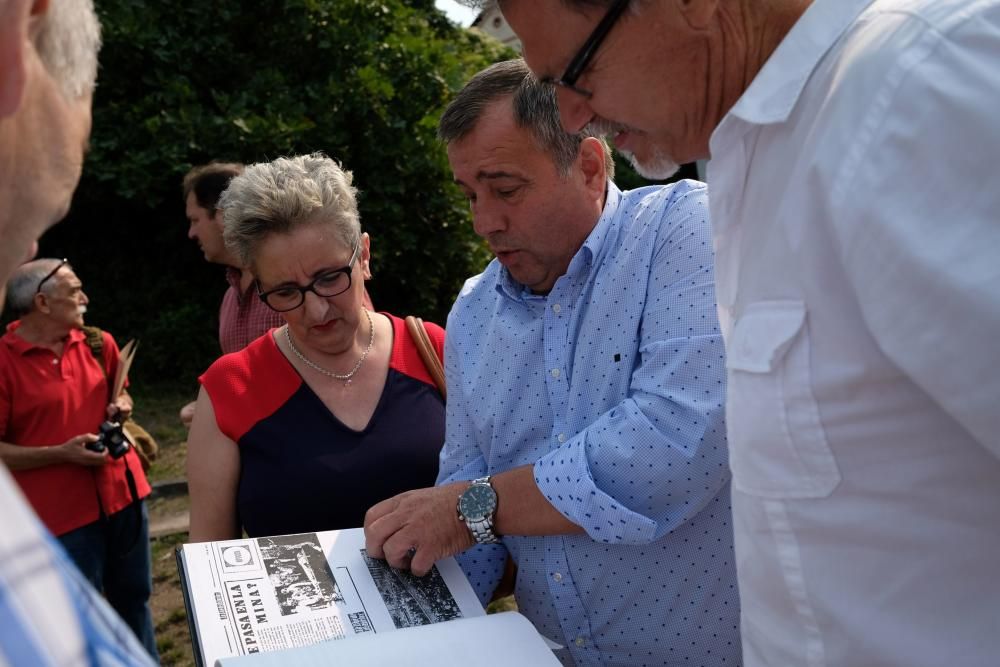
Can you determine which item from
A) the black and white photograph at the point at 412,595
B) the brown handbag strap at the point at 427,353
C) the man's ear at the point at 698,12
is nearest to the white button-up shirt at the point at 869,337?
the man's ear at the point at 698,12

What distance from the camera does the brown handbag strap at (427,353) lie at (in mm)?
2854

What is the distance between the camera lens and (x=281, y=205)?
2664 mm

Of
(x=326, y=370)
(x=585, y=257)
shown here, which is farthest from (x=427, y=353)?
(x=585, y=257)

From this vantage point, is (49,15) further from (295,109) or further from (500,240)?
(295,109)

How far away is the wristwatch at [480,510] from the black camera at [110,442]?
3071 mm

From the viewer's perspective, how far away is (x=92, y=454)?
167 inches

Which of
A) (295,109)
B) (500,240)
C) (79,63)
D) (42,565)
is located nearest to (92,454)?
(500,240)

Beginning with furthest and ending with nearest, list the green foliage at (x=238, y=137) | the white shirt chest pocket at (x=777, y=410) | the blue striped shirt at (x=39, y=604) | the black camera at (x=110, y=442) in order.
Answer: the green foliage at (x=238, y=137), the black camera at (x=110, y=442), the white shirt chest pocket at (x=777, y=410), the blue striped shirt at (x=39, y=604)

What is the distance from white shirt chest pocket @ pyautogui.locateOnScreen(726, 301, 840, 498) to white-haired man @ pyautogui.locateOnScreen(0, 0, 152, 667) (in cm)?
78

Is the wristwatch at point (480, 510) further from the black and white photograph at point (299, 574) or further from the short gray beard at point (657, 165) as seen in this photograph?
the short gray beard at point (657, 165)

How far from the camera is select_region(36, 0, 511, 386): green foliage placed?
8180 millimetres

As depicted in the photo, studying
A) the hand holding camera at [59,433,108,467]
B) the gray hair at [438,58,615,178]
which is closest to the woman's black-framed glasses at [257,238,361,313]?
the gray hair at [438,58,615,178]

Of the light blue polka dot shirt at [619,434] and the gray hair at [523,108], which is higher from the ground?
the gray hair at [523,108]

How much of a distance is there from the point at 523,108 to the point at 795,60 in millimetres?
992
